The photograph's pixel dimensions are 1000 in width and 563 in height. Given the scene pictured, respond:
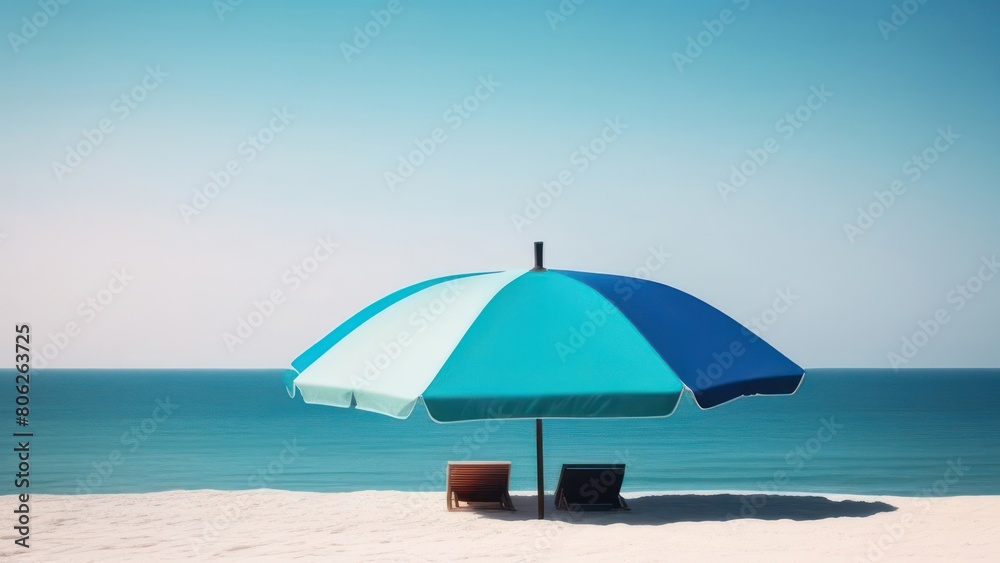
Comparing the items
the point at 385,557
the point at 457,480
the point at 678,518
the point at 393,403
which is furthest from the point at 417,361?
the point at 678,518

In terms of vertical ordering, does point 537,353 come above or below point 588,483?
above

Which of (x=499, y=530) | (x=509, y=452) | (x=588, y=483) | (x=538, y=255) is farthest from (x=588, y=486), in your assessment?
(x=509, y=452)

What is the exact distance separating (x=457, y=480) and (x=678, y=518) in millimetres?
2195

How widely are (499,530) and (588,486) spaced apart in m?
1.52

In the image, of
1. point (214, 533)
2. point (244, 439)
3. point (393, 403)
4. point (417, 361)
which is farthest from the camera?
point (244, 439)

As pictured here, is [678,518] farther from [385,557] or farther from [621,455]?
[621,455]

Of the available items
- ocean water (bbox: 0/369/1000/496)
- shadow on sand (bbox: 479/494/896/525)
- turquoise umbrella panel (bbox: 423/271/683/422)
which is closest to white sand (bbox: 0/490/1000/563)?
shadow on sand (bbox: 479/494/896/525)

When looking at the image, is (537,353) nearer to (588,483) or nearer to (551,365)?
(551,365)

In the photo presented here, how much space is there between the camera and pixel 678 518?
857 centimetres

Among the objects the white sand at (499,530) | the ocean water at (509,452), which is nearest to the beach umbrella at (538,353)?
the white sand at (499,530)

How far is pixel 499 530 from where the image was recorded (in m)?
7.68

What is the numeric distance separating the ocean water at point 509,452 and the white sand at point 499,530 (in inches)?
450

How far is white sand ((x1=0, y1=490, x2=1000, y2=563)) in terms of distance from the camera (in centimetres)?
683

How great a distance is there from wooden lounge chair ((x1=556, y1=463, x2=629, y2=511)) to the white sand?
0.21 metres
